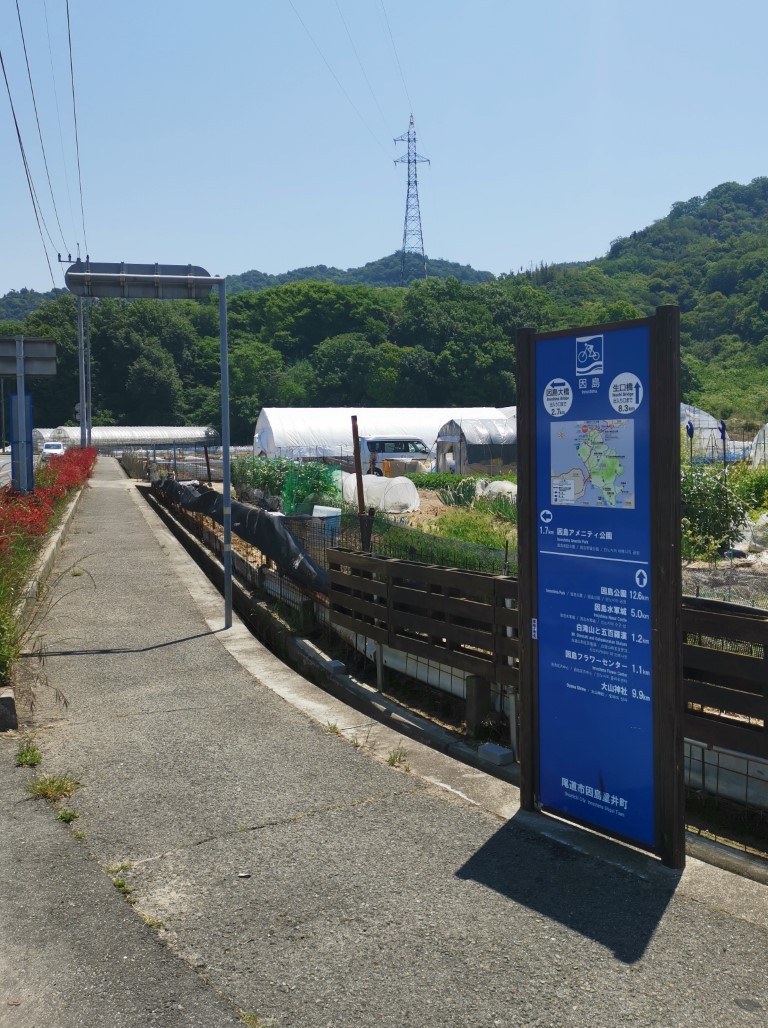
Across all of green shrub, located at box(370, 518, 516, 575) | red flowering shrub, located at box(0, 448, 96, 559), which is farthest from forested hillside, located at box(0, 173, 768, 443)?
green shrub, located at box(370, 518, 516, 575)

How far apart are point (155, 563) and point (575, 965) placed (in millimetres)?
11418

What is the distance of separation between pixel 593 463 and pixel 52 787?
11.3 feet

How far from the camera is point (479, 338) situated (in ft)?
313

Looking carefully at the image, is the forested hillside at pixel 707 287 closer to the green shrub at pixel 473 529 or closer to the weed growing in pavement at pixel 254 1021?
the green shrub at pixel 473 529

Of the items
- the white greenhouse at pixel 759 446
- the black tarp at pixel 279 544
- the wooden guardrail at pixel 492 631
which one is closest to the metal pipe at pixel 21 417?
the black tarp at pixel 279 544

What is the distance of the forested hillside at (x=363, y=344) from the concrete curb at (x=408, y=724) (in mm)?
71801

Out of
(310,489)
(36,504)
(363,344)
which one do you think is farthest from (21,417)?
(363,344)

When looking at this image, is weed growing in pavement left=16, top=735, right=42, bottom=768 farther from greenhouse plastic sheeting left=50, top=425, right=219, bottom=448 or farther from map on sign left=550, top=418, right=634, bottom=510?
greenhouse plastic sheeting left=50, top=425, right=219, bottom=448

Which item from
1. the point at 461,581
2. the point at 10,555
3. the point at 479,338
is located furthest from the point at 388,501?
the point at 479,338

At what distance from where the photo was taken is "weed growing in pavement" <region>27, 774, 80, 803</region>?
517 cm

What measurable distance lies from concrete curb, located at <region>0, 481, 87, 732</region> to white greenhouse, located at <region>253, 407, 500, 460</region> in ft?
109

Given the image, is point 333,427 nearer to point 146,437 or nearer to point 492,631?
point 146,437

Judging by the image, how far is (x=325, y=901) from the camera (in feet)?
13.0

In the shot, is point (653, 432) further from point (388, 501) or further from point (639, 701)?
point (388, 501)
